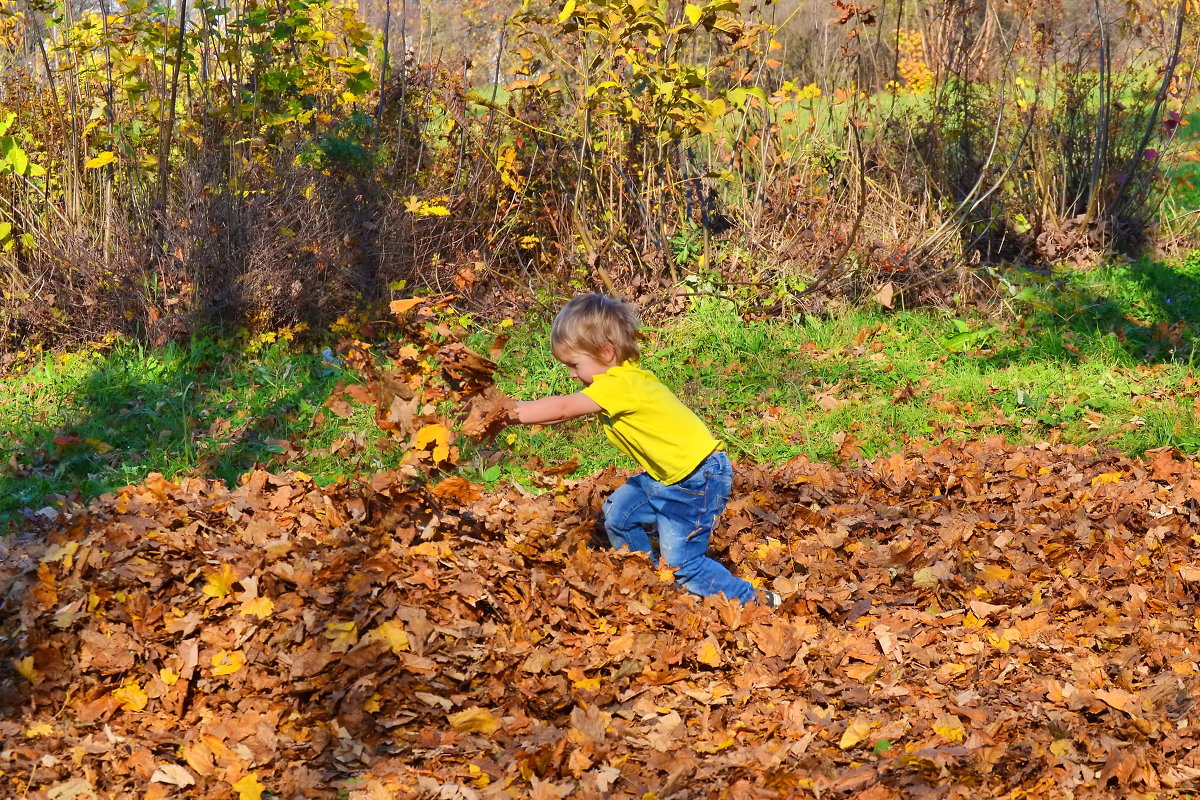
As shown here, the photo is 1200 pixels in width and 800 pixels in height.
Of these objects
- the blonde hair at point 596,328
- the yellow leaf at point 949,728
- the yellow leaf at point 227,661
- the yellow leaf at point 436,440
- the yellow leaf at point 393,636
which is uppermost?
the blonde hair at point 596,328

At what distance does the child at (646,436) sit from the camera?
3783 millimetres

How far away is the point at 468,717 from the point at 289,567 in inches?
32.3

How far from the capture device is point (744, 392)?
6.59m

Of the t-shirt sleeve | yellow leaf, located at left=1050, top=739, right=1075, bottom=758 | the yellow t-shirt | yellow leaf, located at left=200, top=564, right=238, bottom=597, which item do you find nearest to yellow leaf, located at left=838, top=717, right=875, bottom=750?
yellow leaf, located at left=1050, top=739, right=1075, bottom=758

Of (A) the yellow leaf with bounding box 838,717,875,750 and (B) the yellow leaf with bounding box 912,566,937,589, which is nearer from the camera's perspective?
(A) the yellow leaf with bounding box 838,717,875,750

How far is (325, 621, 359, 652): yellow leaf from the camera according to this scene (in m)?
3.21

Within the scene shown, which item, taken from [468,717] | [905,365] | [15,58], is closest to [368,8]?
[15,58]

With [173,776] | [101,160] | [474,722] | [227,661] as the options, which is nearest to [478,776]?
[474,722]

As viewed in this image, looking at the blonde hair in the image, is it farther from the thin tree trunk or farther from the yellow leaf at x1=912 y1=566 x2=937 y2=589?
the thin tree trunk

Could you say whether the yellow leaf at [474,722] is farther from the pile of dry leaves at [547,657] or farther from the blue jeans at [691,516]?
the blue jeans at [691,516]

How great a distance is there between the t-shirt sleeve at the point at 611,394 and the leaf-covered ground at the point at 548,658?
0.54m

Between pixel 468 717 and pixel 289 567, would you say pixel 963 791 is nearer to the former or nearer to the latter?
pixel 468 717

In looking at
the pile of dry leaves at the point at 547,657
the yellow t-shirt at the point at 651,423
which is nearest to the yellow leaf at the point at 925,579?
the pile of dry leaves at the point at 547,657

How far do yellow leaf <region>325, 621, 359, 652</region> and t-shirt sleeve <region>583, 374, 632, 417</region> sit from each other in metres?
1.09
